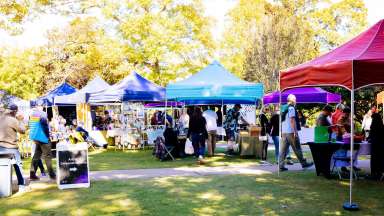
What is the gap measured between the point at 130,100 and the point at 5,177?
9014mm

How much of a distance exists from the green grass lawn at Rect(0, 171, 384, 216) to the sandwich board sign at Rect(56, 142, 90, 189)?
0.25 meters

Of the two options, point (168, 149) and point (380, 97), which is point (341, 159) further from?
point (380, 97)

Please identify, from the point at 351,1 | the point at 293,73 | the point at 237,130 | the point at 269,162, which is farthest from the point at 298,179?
the point at 351,1

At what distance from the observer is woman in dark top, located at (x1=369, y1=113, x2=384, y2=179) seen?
389 inches

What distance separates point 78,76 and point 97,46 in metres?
7.74

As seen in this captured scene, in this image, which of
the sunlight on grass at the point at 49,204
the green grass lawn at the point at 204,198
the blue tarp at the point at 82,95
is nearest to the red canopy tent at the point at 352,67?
the green grass lawn at the point at 204,198

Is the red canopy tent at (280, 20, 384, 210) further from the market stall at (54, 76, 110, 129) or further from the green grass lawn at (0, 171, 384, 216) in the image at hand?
the market stall at (54, 76, 110, 129)

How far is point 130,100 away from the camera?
1712 centimetres

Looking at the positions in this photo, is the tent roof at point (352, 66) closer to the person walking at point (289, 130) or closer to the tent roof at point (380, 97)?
the person walking at point (289, 130)

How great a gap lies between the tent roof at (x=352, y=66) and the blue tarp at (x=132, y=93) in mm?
8981

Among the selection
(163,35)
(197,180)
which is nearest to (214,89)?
(197,180)

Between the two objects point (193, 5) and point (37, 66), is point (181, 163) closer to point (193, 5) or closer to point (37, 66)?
point (193, 5)

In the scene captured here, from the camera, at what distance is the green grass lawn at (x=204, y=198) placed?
6977mm

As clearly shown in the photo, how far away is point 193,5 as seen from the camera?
88.1ft
